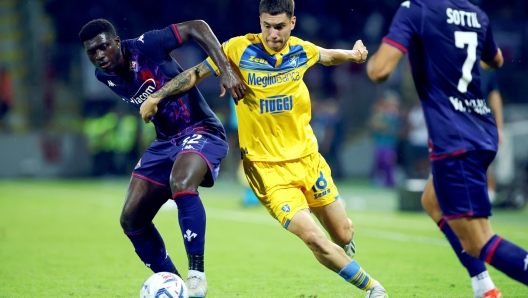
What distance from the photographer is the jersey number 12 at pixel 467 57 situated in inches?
186

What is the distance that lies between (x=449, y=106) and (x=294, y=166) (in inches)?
59.0

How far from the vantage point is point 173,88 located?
226 inches

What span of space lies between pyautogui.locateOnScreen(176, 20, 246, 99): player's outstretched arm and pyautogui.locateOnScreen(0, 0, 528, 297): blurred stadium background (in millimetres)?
14118

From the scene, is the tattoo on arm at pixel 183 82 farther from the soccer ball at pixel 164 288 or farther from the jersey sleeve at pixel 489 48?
the jersey sleeve at pixel 489 48

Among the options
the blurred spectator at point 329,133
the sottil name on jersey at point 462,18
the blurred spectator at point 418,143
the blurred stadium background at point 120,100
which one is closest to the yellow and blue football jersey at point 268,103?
the sottil name on jersey at point 462,18

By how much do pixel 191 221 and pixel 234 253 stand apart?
377cm

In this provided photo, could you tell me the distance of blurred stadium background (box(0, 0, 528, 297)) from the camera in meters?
21.4

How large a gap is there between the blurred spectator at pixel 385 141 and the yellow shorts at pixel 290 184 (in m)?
13.2

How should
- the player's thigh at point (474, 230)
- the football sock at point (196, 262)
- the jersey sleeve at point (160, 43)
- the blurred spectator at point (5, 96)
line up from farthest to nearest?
1. the blurred spectator at point (5, 96)
2. the jersey sleeve at point (160, 43)
3. the football sock at point (196, 262)
4. the player's thigh at point (474, 230)

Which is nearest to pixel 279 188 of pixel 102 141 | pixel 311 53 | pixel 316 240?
pixel 316 240

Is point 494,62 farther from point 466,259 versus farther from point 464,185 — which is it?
point 466,259

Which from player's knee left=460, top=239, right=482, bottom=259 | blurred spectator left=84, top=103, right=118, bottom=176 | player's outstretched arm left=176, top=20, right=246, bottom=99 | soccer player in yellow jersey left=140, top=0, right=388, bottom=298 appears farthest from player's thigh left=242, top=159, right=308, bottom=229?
blurred spectator left=84, top=103, right=118, bottom=176

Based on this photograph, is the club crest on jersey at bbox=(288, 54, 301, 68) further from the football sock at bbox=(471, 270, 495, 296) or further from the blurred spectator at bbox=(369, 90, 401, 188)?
the blurred spectator at bbox=(369, 90, 401, 188)

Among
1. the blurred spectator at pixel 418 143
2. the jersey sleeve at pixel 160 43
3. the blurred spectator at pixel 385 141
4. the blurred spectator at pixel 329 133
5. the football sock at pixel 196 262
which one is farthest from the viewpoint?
the blurred spectator at pixel 329 133
